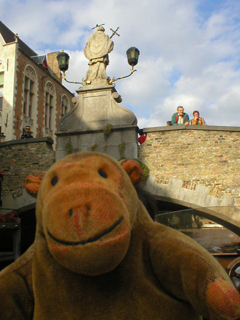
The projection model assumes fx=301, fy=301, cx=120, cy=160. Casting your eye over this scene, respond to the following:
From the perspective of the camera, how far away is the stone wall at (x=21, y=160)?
349 inches

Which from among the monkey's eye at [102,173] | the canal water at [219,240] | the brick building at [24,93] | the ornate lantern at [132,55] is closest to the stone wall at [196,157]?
the ornate lantern at [132,55]

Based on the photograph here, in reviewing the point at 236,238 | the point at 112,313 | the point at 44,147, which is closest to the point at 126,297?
the point at 112,313

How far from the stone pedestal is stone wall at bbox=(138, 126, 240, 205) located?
533mm

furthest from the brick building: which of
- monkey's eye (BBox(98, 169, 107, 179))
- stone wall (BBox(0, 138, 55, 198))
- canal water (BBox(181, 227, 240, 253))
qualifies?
monkey's eye (BBox(98, 169, 107, 179))

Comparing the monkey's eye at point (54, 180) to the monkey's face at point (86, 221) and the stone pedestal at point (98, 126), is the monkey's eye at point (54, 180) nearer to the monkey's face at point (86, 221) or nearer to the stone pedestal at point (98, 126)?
the monkey's face at point (86, 221)

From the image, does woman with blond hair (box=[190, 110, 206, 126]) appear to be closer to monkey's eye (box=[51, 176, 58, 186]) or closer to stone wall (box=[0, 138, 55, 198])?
stone wall (box=[0, 138, 55, 198])

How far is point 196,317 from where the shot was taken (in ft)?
4.54

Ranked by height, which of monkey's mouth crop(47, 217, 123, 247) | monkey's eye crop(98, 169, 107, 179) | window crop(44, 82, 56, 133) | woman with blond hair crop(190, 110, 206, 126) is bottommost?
monkey's mouth crop(47, 217, 123, 247)

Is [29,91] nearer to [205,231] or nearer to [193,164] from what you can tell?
[193,164]

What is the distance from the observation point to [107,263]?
1189 mm

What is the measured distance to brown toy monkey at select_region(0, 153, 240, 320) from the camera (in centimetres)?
117

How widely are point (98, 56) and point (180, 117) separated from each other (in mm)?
3137

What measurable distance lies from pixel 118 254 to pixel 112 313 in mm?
317

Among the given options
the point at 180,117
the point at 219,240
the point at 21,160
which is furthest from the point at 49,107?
the point at 219,240
